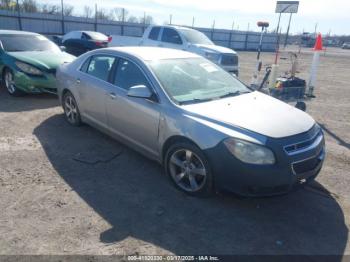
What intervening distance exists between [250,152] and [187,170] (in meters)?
0.87

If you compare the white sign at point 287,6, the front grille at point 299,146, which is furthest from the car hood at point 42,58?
the white sign at point 287,6

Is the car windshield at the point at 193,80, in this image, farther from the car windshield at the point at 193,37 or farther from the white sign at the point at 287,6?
the car windshield at the point at 193,37

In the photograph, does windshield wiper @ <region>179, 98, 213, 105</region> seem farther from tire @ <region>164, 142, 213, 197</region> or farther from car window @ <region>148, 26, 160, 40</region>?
car window @ <region>148, 26, 160, 40</region>

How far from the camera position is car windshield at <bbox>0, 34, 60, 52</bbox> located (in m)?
8.36

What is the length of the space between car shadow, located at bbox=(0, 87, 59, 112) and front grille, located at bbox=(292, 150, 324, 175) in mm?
5871

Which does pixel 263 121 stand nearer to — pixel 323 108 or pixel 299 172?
pixel 299 172

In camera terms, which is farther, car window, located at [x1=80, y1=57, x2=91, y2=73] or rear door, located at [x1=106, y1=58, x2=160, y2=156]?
car window, located at [x1=80, y1=57, x2=91, y2=73]

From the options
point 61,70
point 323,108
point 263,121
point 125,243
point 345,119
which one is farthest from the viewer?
point 323,108

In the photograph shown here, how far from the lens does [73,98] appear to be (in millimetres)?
5902

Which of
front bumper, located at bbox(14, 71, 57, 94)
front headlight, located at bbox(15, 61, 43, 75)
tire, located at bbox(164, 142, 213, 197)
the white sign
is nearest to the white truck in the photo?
the white sign

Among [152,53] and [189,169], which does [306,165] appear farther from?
[152,53]

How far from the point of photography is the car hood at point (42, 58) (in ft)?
25.1

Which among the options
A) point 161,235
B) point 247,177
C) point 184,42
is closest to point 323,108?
point 184,42

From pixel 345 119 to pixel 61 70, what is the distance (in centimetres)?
673
